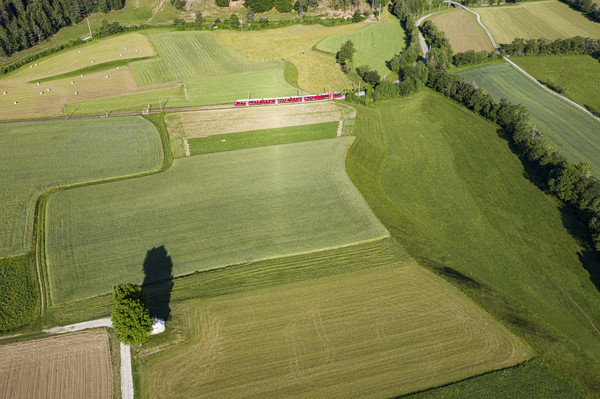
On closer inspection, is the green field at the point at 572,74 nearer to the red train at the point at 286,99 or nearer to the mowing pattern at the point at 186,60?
the red train at the point at 286,99

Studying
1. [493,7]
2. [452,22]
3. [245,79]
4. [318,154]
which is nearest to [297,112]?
[318,154]

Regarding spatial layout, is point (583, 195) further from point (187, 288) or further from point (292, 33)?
point (292, 33)

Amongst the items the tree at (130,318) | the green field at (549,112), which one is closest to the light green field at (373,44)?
the green field at (549,112)

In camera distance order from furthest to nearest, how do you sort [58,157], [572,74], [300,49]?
[300,49] < [572,74] < [58,157]

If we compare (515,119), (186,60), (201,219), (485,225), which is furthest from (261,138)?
(515,119)

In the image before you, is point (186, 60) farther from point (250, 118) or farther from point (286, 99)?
point (250, 118)

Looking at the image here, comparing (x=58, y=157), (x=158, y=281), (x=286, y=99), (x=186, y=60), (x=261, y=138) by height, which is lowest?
(x=158, y=281)

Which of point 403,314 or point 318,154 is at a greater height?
point 318,154
